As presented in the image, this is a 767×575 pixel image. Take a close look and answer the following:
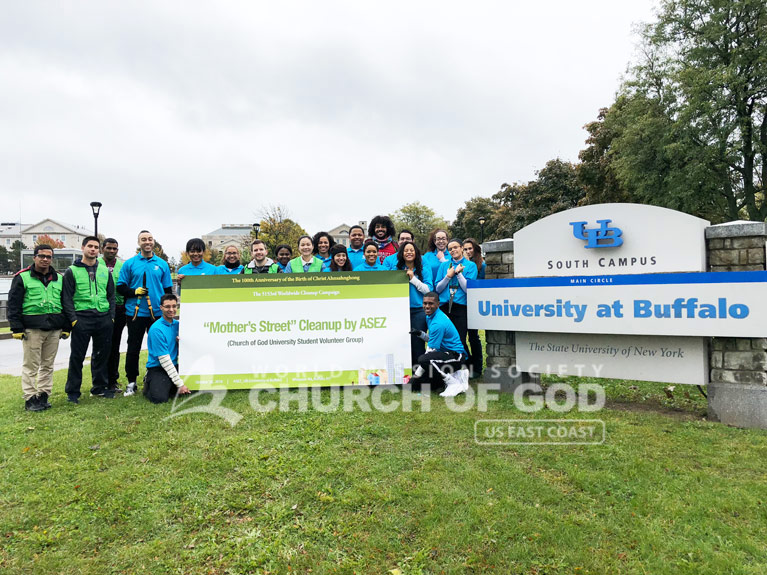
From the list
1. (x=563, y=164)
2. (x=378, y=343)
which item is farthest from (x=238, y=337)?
(x=563, y=164)

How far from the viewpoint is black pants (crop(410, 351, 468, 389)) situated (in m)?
6.21

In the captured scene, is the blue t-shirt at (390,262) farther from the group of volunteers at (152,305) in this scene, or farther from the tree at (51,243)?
the tree at (51,243)

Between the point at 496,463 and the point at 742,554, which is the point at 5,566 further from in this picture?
the point at 742,554

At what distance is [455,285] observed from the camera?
6.76 m

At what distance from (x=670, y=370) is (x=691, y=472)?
1777mm

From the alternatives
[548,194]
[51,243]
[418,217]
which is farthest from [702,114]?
[51,243]

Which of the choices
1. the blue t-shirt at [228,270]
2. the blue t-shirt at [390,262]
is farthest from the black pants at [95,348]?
the blue t-shirt at [390,262]

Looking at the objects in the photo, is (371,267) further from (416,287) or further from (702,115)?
(702,115)

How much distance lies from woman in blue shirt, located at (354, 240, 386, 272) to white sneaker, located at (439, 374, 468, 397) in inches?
71.9

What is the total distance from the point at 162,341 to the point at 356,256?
304 cm

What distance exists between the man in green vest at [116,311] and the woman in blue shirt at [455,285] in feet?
15.4

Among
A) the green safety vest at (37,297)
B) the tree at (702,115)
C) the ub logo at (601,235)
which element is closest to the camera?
the ub logo at (601,235)

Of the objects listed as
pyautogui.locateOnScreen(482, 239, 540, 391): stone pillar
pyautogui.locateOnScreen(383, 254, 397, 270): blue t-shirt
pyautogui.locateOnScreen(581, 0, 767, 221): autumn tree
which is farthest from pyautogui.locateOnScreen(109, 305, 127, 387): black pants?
pyautogui.locateOnScreen(581, 0, 767, 221): autumn tree

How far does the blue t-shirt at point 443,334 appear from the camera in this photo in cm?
625
